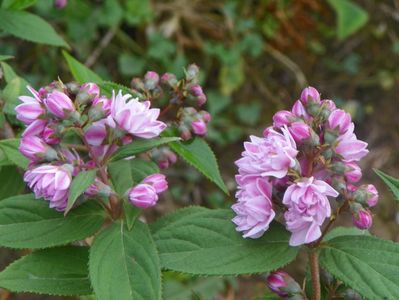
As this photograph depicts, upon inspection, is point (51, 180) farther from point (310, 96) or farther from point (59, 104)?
point (310, 96)

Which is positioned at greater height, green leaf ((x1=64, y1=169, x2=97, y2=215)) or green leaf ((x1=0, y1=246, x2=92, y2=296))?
green leaf ((x1=64, y1=169, x2=97, y2=215))

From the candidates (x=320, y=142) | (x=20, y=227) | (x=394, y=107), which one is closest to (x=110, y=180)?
(x=20, y=227)

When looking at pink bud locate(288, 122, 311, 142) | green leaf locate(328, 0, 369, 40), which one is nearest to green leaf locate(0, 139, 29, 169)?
pink bud locate(288, 122, 311, 142)

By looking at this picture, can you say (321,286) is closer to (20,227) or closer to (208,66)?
(20,227)

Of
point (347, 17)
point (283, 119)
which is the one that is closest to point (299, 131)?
point (283, 119)

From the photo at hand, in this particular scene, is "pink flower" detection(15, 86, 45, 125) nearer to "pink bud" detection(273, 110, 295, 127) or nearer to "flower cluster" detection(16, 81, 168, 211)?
"flower cluster" detection(16, 81, 168, 211)

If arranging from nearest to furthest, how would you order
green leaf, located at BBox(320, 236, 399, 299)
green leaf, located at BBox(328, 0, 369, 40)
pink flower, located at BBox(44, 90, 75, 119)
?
1. green leaf, located at BBox(320, 236, 399, 299)
2. pink flower, located at BBox(44, 90, 75, 119)
3. green leaf, located at BBox(328, 0, 369, 40)
